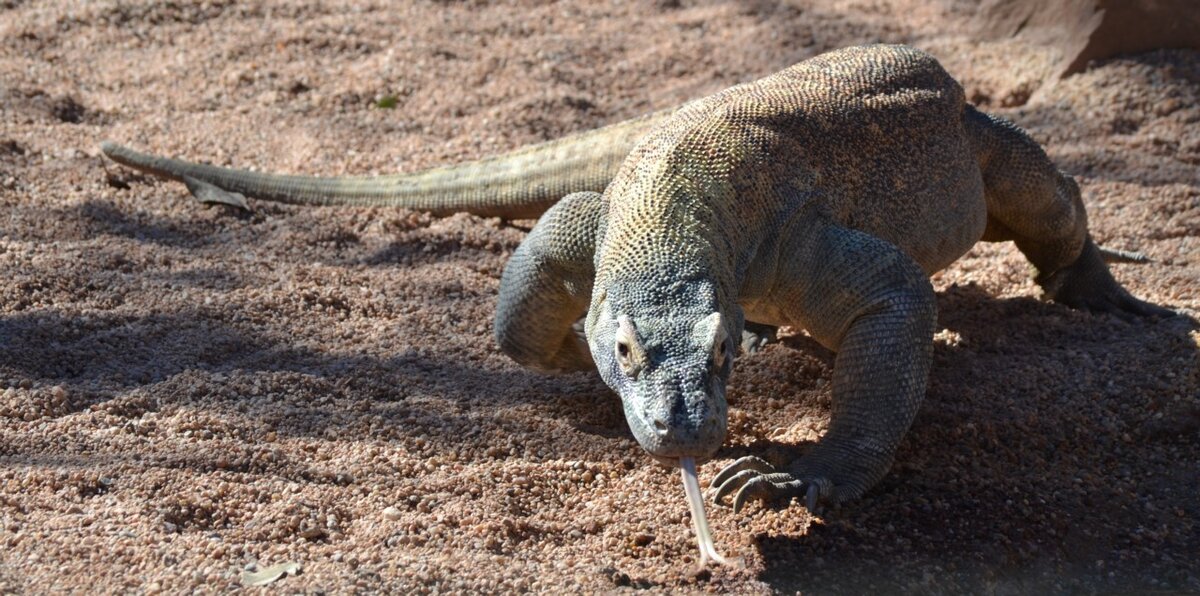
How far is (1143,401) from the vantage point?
4.23 meters

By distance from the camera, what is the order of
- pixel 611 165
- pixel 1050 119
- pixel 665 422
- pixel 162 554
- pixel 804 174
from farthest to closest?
pixel 1050 119 → pixel 611 165 → pixel 804 174 → pixel 162 554 → pixel 665 422

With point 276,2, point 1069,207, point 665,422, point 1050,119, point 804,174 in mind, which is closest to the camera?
point 665,422

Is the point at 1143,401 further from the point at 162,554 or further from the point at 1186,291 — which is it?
the point at 162,554

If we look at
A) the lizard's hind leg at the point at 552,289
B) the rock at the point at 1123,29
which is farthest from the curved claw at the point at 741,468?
the rock at the point at 1123,29

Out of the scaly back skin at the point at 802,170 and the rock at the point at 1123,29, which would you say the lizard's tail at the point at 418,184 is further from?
the rock at the point at 1123,29

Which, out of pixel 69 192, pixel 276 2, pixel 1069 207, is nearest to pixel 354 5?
pixel 276 2

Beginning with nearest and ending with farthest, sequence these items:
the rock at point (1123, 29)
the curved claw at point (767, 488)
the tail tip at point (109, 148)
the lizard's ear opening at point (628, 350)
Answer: the lizard's ear opening at point (628, 350), the curved claw at point (767, 488), the tail tip at point (109, 148), the rock at point (1123, 29)

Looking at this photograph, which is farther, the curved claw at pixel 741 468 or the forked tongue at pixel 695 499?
the curved claw at pixel 741 468

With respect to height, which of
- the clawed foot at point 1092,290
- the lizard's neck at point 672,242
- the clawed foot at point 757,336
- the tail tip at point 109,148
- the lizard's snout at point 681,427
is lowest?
the clawed foot at point 757,336

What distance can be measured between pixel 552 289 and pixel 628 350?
133cm

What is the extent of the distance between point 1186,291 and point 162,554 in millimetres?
4118

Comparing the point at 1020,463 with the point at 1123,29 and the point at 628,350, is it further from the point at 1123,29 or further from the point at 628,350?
the point at 1123,29

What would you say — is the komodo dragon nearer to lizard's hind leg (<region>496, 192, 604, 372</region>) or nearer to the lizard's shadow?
lizard's hind leg (<region>496, 192, 604, 372</region>)

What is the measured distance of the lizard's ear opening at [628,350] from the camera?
116 inches
